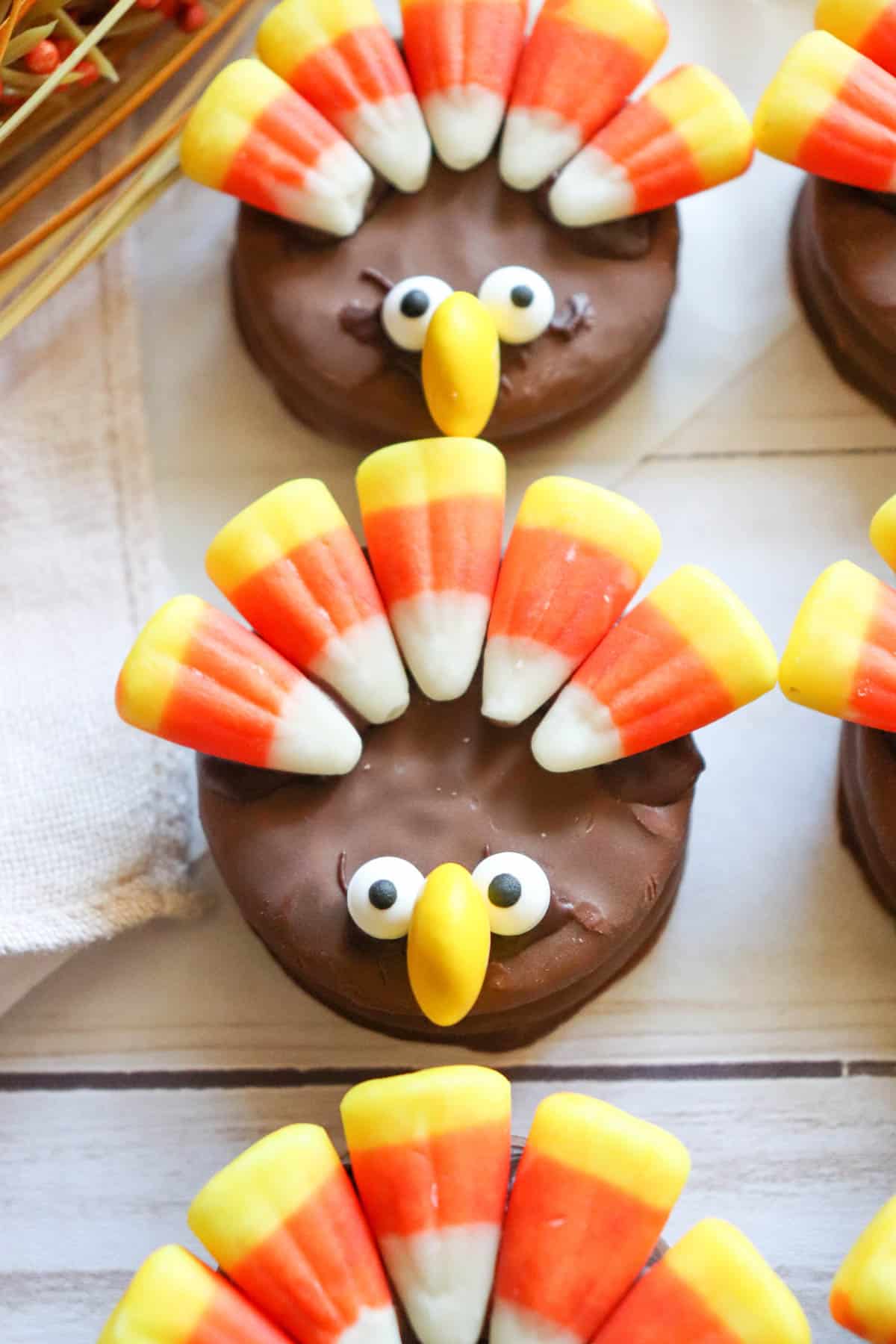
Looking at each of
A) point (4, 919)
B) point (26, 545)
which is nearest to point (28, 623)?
point (26, 545)

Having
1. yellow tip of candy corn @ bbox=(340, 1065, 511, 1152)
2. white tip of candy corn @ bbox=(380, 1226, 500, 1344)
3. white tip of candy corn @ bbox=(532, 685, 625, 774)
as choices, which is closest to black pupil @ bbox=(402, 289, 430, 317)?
white tip of candy corn @ bbox=(532, 685, 625, 774)

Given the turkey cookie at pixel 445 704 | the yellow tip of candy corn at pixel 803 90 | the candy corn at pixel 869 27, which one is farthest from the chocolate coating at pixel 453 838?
the candy corn at pixel 869 27

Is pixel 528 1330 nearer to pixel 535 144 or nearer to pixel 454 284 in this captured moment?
pixel 454 284

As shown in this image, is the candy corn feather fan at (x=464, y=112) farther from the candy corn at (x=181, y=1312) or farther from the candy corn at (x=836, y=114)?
the candy corn at (x=181, y=1312)

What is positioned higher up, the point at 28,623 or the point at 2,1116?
the point at 28,623

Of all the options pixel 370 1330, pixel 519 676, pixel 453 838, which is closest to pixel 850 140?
pixel 519 676

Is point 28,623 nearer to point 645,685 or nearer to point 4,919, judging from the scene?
point 4,919

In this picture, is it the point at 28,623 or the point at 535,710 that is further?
the point at 28,623
